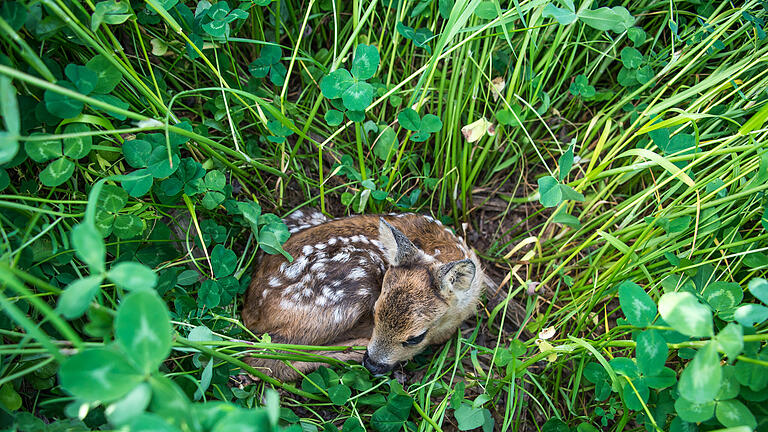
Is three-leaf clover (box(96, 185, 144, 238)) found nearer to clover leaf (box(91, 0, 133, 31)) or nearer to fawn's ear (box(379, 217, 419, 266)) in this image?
clover leaf (box(91, 0, 133, 31))

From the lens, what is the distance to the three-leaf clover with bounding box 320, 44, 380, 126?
8.03 ft

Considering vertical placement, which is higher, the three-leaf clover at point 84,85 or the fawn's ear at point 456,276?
the three-leaf clover at point 84,85

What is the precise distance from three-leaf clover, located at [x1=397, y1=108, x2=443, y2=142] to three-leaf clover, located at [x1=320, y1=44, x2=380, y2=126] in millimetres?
299

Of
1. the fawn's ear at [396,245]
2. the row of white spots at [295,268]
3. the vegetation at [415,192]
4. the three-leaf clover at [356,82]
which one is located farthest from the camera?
the row of white spots at [295,268]

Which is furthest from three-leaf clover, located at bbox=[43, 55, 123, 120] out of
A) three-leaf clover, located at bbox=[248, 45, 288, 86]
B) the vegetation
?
three-leaf clover, located at bbox=[248, 45, 288, 86]

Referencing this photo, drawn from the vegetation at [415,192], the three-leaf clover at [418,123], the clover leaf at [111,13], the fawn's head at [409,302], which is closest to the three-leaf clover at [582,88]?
the vegetation at [415,192]

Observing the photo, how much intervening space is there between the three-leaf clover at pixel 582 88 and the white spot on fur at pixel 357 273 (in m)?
1.78

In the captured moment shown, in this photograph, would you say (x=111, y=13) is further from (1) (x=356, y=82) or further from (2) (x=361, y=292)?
(2) (x=361, y=292)

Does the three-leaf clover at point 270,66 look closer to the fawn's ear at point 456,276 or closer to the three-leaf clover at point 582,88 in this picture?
the fawn's ear at point 456,276

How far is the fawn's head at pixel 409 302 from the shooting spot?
258 cm

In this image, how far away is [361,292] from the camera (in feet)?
9.20

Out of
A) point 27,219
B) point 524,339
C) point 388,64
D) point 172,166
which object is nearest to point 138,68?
point 172,166

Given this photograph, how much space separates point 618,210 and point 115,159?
290 cm

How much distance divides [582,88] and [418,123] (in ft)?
3.75
